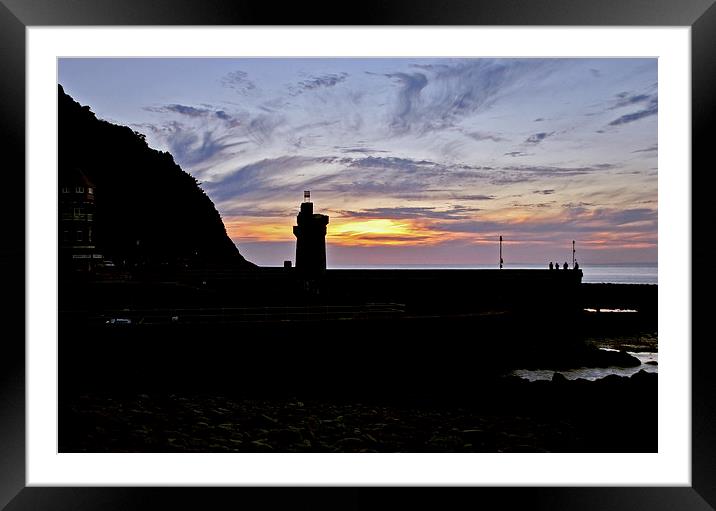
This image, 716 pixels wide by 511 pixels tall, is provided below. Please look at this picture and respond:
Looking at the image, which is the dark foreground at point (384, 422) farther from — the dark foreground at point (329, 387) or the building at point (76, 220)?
the building at point (76, 220)

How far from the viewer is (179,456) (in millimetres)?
2131

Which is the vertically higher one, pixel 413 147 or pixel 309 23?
pixel 413 147

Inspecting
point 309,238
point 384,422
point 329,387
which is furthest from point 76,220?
point 384,422

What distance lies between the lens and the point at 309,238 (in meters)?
5.32

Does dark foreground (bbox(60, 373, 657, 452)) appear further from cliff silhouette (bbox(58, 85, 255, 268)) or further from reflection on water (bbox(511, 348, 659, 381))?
cliff silhouette (bbox(58, 85, 255, 268))

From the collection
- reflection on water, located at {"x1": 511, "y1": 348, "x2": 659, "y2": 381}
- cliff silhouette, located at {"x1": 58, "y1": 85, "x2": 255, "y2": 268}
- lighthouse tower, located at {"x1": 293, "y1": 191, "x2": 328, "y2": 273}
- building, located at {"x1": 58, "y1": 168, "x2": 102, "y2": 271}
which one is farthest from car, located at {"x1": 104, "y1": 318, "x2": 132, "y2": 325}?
reflection on water, located at {"x1": 511, "y1": 348, "x2": 659, "y2": 381}

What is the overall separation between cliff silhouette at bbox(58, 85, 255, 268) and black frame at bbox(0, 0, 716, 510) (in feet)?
11.6

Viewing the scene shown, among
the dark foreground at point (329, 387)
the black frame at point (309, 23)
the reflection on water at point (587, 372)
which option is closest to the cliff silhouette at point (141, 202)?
the dark foreground at point (329, 387)

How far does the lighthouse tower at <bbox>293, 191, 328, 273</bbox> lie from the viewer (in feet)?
16.8

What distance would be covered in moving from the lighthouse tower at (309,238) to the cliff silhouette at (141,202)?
78 cm

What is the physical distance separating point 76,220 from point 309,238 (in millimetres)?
2250

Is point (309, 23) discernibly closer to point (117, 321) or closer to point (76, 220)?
point (76, 220)

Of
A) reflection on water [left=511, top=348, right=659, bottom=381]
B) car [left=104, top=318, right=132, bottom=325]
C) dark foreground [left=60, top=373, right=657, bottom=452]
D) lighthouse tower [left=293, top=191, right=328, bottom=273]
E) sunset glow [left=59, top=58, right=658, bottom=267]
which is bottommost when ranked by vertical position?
reflection on water [left=511, top=348, right=659, bottom=381]

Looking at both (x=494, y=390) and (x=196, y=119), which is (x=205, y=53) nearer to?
(x=196, y=119)
